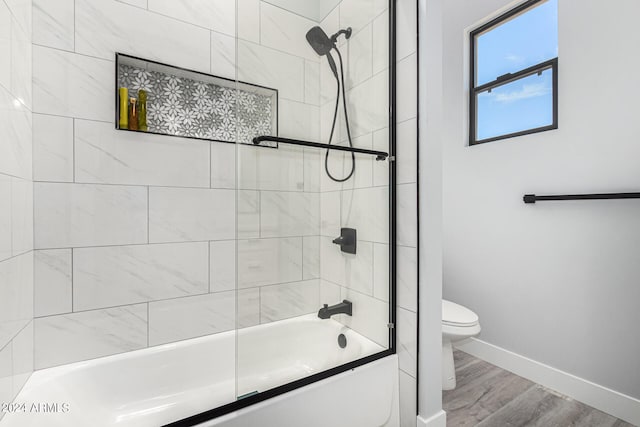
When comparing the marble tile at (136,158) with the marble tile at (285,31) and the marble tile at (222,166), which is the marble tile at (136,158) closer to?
the marble tile at (222,166)

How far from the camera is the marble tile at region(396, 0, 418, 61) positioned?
1.32 m

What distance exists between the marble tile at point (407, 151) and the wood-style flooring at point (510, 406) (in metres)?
1.30

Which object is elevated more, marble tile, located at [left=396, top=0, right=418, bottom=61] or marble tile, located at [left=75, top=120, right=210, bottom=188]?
marble tile, located at [left=396, top=0, right=418, bottom=61]

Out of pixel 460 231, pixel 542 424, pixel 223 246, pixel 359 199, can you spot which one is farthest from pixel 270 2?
pixel 542 424

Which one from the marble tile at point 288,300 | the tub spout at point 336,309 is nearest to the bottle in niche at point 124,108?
the marble tile at point 288,300

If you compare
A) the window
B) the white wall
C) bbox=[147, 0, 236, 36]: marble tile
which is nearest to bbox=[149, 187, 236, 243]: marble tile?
bbox=[147, 0, 236, 36]: marble tile

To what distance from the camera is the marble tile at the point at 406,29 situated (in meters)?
1.32

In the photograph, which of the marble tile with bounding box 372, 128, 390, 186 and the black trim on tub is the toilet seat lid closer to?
the black trim on tub

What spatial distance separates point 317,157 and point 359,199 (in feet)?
0.96

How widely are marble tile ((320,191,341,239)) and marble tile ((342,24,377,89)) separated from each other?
51cm

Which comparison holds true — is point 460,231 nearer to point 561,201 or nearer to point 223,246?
point 561,201

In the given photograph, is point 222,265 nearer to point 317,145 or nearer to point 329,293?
point 329,293

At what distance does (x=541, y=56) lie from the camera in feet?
6.59

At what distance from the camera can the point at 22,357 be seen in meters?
1.16
